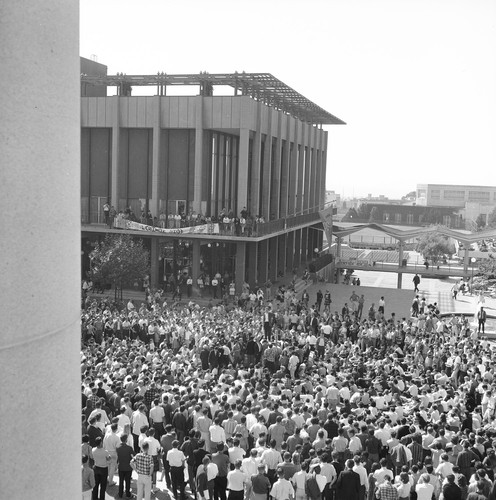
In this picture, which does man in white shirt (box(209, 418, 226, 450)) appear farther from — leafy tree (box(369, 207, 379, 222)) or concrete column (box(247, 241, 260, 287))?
leafy tree (box(369, 207, 379, 222))

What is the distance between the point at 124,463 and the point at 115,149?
3082 cm

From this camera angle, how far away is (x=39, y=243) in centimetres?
386

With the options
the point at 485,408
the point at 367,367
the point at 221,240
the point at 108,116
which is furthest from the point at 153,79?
the point at 485,408

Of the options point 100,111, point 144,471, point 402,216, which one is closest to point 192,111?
point 100,111

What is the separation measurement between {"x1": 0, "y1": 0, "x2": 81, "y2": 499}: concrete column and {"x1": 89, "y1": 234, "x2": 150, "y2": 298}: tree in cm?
3158

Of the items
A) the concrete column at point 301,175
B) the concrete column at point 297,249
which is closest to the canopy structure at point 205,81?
the concrete column at point 301,175

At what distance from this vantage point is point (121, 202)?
138 ft

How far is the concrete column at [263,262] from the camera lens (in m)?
43.6

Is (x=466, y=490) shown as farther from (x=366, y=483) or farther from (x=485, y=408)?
(x=485, y=408)

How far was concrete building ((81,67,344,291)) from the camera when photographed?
3972 cm

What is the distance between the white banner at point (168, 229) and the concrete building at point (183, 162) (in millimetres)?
290

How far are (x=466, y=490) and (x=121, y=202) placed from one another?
33034 millimetres

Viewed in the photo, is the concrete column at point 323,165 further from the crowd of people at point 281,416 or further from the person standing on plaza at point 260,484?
the person standing on plaza at point 260,484

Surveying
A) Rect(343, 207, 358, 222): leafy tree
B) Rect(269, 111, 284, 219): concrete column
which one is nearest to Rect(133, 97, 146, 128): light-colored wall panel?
Rect(269, 111, 284, 219): concrete column
